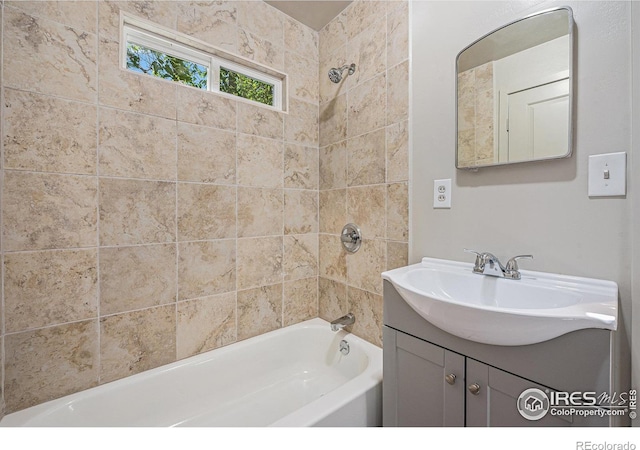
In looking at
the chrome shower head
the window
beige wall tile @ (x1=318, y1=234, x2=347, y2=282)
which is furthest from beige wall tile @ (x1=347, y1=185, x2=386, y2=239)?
the window

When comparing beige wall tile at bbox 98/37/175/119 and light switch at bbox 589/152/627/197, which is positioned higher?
beige wall tile at bbox 98/37/175/119

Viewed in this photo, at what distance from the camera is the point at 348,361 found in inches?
62.7

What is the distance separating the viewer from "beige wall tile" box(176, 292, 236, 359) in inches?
55.2

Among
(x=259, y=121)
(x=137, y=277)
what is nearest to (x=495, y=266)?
(x=259, y=121)

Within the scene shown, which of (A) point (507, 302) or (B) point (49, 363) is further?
(B) point (49, 363)

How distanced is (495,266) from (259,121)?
1427 millimetres

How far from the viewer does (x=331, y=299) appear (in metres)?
1.83

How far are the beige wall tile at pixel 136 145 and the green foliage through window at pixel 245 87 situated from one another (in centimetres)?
45

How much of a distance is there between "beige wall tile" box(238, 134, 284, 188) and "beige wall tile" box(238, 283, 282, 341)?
0.66 meters

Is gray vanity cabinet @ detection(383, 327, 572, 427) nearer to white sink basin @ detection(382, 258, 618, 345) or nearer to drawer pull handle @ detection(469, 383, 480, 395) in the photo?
drawer pull handle @ detection(469, 383, 480, 395)

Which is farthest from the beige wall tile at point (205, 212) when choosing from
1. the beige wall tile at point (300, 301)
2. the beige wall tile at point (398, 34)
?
the beige wall tile at point (398, 34)

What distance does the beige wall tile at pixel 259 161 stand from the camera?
1.57 meters

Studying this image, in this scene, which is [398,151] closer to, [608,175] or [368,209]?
[368,209]

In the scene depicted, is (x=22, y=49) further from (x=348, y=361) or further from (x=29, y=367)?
(x=348, y=361)
